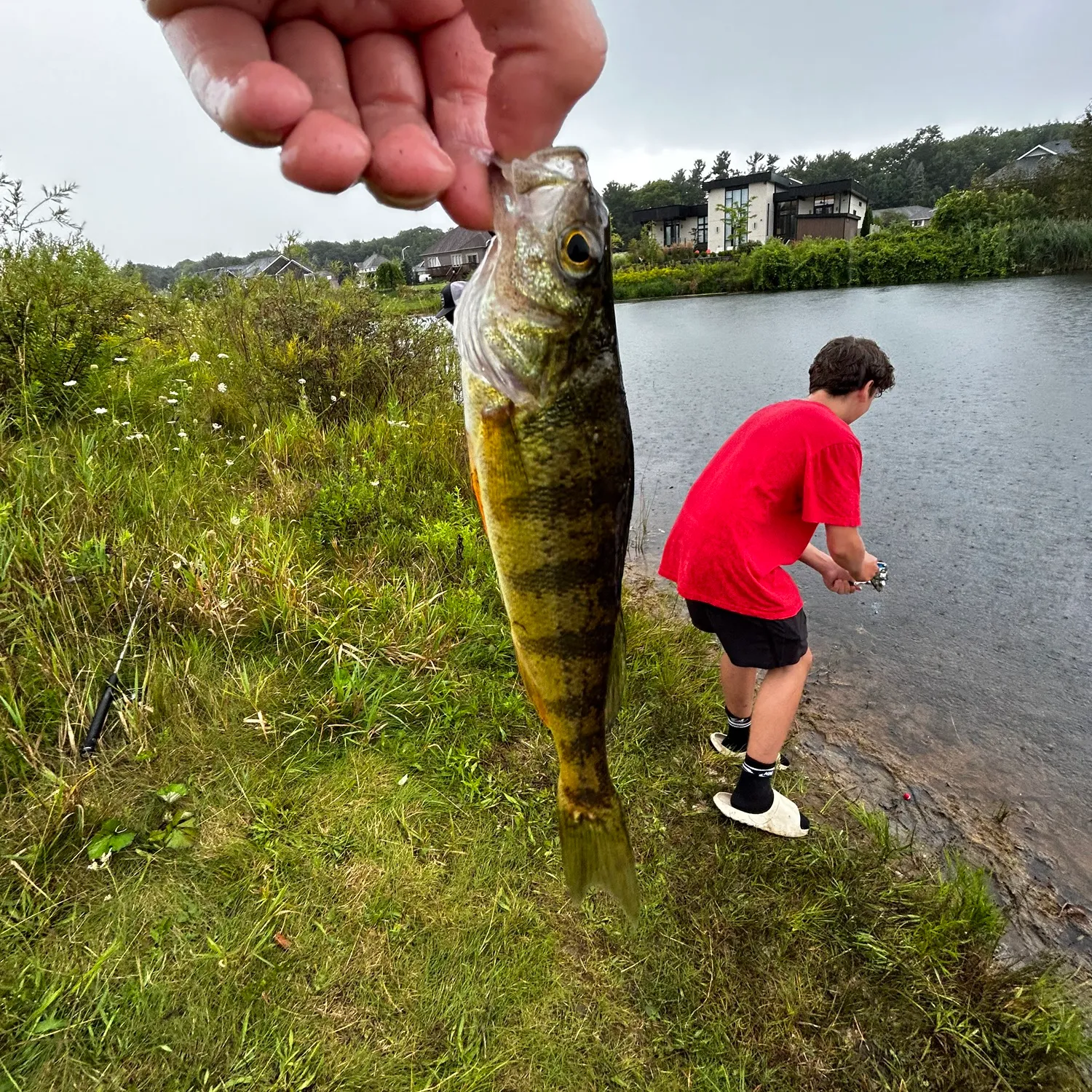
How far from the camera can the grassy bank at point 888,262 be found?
34.4m

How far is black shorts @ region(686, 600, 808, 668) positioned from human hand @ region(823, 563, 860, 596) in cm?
45

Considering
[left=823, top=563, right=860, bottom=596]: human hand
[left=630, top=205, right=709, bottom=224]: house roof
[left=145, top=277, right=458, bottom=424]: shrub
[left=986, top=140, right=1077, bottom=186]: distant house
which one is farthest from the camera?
[left=630, top=205, right=709, bottom=224]: house roof

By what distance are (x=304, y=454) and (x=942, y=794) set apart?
5350 millimetres

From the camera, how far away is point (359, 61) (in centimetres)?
140

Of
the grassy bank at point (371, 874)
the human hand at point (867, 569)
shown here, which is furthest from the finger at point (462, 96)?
the human hand at point (867, 569)

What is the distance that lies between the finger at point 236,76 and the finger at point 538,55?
0.33 metres

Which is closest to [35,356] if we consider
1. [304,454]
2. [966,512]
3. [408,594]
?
[304,454]

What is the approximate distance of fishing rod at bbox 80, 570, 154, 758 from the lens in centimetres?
294

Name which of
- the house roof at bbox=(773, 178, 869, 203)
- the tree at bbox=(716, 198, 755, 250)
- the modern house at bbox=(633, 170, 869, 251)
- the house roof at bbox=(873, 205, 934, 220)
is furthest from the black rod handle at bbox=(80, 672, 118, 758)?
the house roof at bbox=(873, 205, 934, 220)

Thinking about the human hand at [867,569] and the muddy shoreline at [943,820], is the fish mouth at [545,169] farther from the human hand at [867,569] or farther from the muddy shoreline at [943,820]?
the muddy shoreline at [943,820]

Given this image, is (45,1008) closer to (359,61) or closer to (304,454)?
(359,61)

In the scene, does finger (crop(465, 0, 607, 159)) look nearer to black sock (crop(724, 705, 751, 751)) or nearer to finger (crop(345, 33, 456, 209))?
finger (crop(345, 33, 456, 209))

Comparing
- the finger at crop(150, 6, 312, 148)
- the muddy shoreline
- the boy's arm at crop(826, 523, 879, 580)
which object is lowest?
the muddy shoreline

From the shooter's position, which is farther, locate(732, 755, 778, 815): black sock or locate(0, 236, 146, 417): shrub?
locate(0, 236, 146, 417): shrub
